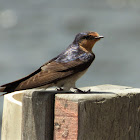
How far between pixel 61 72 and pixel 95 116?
0.55 m

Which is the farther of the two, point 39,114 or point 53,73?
point 53,73

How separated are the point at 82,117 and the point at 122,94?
356 millimetres

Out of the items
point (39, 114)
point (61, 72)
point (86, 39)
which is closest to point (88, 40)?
point (86, 39)

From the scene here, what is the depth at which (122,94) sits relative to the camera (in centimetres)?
307

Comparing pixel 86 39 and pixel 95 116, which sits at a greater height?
pixel 86 39

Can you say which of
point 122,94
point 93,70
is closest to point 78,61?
point 122,94

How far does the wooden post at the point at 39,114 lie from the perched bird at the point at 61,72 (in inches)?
8.0

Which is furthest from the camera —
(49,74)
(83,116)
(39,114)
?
(49,74)

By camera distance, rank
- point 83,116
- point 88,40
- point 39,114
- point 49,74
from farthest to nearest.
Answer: point 88,40, point 49,74, point 39,114, point 83,116

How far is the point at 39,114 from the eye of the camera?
9.82 ft

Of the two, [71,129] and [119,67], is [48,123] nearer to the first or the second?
[71,129]

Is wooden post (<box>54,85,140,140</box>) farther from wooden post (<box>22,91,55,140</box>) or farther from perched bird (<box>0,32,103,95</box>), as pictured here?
perched bird (<box>0,32,103,95</box>)

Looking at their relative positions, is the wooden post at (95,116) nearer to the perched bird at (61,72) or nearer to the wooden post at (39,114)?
the wooden post at (39,114)

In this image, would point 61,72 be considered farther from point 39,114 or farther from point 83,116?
point 83,116
